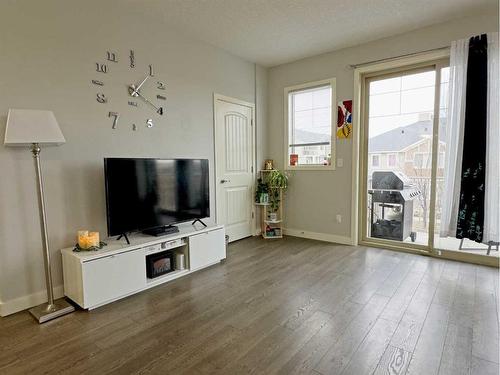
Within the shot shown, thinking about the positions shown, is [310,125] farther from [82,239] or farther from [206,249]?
[82,239]

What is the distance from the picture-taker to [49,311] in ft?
7.31

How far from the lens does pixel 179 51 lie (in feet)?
11.2

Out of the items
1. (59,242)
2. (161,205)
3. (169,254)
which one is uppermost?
(161,205)

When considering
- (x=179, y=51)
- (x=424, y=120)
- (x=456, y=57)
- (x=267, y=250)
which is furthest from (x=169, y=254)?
(x=456, y=57)

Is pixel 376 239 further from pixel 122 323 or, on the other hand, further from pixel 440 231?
pixel 122 323

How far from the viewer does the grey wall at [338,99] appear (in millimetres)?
3326

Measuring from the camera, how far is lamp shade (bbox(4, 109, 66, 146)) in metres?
1.99

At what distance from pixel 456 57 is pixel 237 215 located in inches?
129

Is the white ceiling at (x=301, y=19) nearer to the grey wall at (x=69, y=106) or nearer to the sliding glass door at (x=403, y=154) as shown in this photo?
the grey wall at (x=69, y=106)

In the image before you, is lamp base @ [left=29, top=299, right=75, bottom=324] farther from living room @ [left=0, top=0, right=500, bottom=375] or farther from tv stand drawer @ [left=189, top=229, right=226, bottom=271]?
tv stand drawer @ [left=189, top=229, right=226, bottom=271]

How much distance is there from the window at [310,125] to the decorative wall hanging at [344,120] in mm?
98

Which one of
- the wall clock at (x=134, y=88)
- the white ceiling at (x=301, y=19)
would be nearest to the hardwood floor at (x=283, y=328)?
the wall clock at (x=134, y=88)

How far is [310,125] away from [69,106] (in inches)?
125

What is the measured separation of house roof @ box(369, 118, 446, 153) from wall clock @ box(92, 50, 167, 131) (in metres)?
2.82
